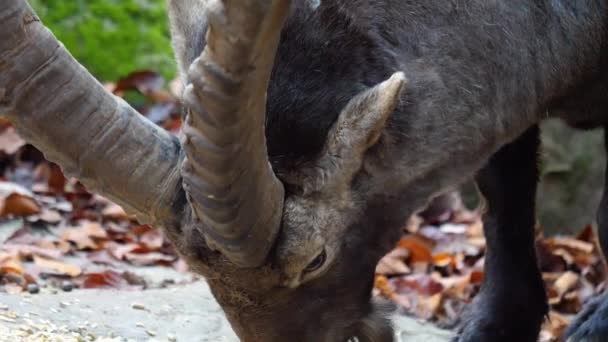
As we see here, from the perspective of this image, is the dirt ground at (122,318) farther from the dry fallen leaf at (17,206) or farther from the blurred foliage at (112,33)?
the blurred foliage at (112,33)

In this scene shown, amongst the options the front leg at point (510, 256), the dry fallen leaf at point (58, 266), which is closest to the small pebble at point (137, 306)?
the dry fallen leaf at point (58, 266)

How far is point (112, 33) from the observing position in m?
9.31

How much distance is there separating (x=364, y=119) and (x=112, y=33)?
6.04 metres

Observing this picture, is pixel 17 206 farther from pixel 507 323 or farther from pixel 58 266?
pixel 507 323

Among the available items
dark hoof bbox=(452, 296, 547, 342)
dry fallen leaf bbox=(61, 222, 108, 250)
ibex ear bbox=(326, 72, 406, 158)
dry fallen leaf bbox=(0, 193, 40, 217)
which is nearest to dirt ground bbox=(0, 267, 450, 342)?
dark hoof bbox=(452, 296, 547, 342)

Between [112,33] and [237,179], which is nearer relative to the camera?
[237,179]

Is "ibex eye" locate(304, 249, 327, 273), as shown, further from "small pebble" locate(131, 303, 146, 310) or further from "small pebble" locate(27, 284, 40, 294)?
"small pebble" locate(27, 284, 40, 294)

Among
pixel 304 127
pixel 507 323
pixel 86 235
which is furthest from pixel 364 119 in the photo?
pixel 86 235

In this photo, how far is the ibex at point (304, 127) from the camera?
10.9 feet

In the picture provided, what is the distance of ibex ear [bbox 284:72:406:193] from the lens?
3.58 m

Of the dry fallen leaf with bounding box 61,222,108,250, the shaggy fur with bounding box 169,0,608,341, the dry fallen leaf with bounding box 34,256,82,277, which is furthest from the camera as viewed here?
the dry fallen leaf with bounding box 61,222,108,250

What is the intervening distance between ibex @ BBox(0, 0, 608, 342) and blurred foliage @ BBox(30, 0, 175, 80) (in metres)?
5.24

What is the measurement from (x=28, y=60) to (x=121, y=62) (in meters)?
6.14

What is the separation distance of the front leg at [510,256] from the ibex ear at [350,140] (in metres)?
2.10
